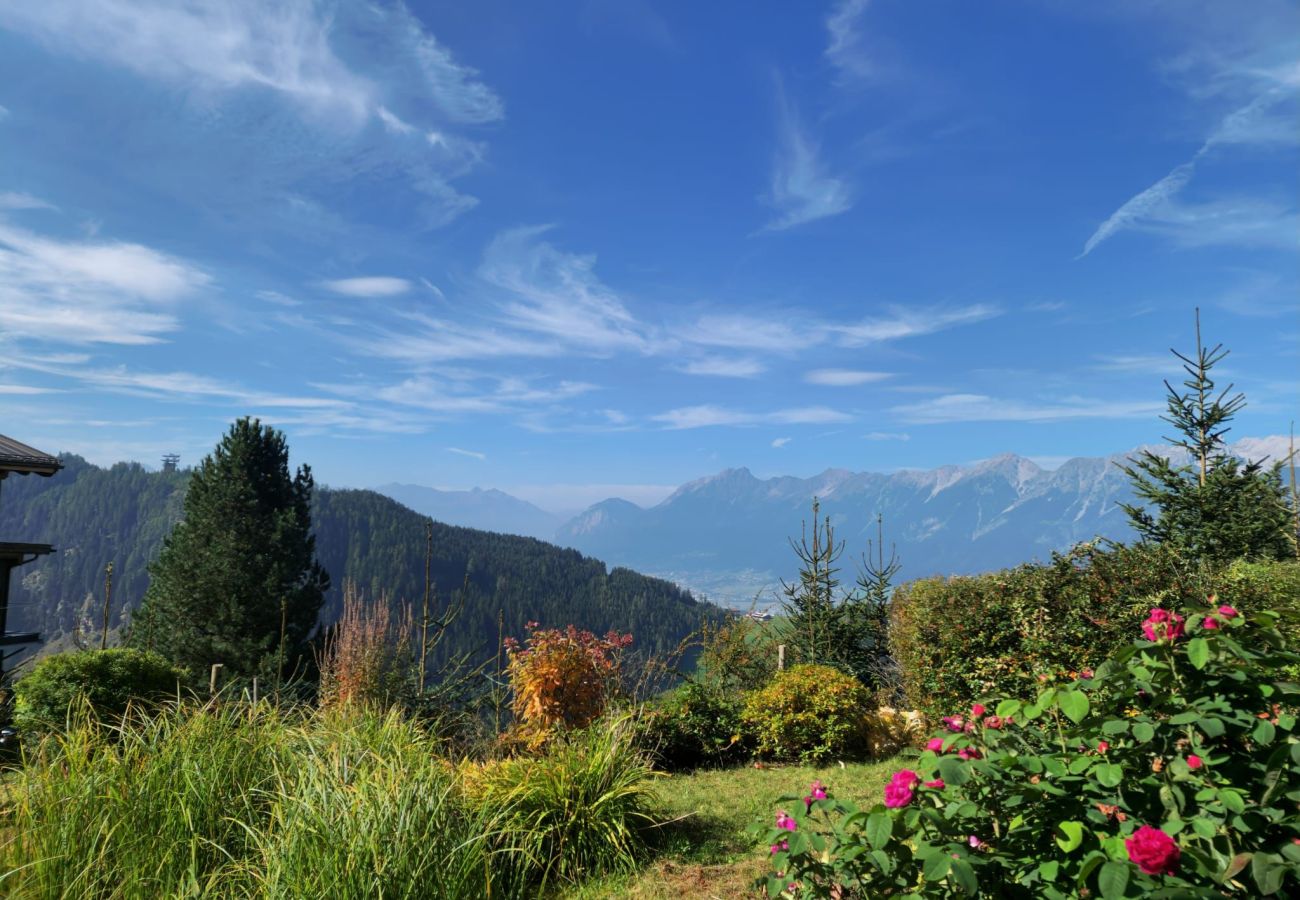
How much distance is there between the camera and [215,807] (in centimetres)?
374

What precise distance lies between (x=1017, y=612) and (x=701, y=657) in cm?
512

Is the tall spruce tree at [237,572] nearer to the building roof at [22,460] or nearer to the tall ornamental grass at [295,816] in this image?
the building roof at [22,460]

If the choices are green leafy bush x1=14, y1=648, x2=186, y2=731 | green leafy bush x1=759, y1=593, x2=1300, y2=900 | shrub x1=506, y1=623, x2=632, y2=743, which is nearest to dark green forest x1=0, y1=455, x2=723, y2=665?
green leafy bush x1=14, y1=648, x2=186, y2=731

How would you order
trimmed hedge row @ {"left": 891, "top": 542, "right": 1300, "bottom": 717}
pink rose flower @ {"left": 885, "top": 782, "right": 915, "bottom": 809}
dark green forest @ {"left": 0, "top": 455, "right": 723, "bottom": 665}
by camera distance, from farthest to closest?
dark green forest @ {"left": 0, "top": 455, "right": 723, "bottom": 665}, trimmed hedge row @ {"left": 891, "top": 542, "right": 1300, "bottom": 717}, pink rose flower @ {"left": 885, "top": 782, "right": 915, "bottom": 809}

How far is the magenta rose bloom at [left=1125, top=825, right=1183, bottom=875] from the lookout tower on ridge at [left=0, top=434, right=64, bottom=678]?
45.8 feet

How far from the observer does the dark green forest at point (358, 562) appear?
91.2 m

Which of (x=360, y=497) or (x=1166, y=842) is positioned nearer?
(x=1166, y=842)

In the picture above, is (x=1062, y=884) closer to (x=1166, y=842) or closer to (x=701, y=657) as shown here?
(x=1166, y=842)

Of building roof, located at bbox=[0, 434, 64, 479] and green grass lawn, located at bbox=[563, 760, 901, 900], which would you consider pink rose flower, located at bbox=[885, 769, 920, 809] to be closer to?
green grass lawn, located at bbox=[563, 760, 901, 900]

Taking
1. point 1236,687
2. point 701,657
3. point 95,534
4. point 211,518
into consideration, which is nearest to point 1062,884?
point 1236,687

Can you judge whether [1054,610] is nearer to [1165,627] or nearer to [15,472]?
[1165,627]

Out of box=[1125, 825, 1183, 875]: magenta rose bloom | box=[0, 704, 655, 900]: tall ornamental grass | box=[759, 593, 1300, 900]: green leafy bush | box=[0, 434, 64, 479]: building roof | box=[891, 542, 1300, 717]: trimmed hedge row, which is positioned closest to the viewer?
box=[1125, 825, 1183, 875]: magenta rose bloom

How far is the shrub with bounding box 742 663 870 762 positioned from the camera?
320 inches

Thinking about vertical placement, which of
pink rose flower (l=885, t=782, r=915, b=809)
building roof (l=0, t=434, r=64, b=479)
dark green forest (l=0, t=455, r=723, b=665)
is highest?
building roof (l=0, t=434, r=64, b=479)
